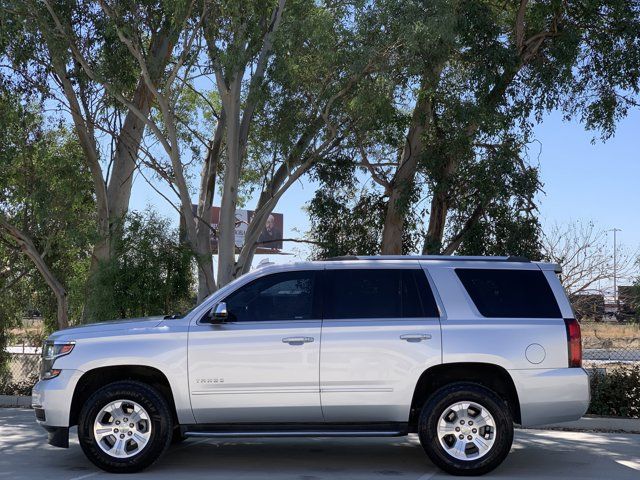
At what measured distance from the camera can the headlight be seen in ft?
27.4

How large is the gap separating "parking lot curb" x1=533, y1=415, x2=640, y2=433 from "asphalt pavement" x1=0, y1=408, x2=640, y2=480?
0.40 m

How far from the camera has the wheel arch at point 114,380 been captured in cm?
835

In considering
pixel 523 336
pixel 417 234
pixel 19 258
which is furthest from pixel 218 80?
pixel 523 336

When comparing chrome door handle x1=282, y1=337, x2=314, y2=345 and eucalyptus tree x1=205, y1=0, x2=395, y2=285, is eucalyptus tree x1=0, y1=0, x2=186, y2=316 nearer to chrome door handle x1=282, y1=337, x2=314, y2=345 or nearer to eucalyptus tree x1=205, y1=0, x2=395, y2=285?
eucalyptus tree x1=205, y1=0, x2=395, y2=285

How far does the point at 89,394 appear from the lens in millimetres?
8453

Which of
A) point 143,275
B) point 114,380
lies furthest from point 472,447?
point 143,275

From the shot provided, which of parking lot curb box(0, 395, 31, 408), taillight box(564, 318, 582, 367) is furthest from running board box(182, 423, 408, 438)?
parking lot curb box(0, 395, 31, 408)

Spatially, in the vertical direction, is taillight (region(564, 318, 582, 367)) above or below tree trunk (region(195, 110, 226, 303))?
below

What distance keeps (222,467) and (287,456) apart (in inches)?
35.5

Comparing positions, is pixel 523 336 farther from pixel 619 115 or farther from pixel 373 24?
pixel 619 115

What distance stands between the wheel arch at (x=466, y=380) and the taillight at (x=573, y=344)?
24.0 inches

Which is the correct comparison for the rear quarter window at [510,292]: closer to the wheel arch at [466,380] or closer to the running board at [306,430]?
the wheel arch at [466,380]

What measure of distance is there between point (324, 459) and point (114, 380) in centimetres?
237

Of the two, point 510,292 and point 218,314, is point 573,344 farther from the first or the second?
point 218,314
